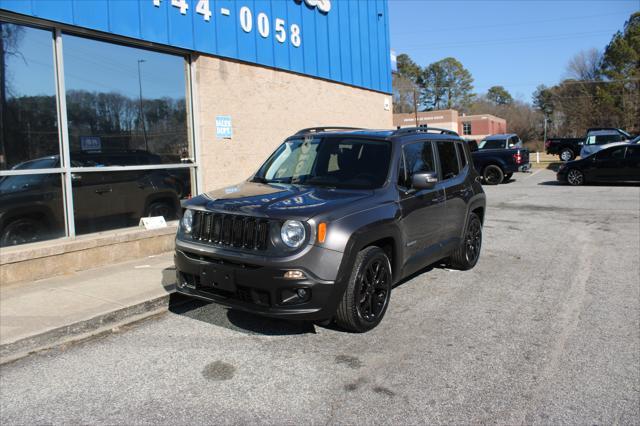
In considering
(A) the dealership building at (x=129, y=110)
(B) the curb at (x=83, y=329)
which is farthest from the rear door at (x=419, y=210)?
(A) the dealership building at (x=129, y=110)

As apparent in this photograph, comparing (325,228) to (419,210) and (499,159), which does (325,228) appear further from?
(499,159)

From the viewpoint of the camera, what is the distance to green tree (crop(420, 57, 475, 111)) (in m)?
114

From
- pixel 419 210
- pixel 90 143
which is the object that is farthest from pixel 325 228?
pixel 90 143

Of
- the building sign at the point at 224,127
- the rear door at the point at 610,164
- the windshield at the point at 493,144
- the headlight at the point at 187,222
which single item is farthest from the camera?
the windshield at the point at 493,144

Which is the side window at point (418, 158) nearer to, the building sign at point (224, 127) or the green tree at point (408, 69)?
the building sign at point (224, 127)

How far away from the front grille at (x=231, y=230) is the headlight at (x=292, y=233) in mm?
143

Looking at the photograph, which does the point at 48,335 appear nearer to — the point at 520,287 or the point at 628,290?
the point at 520,287

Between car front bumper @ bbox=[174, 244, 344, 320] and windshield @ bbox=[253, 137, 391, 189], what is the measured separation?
128 centimetres

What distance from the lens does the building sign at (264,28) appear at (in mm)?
7230

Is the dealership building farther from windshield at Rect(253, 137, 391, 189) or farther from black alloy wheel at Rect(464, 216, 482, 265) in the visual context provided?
black alloy wheel at Rect(464, 216, 482, 265)

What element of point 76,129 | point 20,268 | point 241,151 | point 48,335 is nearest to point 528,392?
point 48,335

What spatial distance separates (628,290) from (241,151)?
6552 millimetres

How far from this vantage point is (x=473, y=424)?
326 cm

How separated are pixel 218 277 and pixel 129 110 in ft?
15.2
